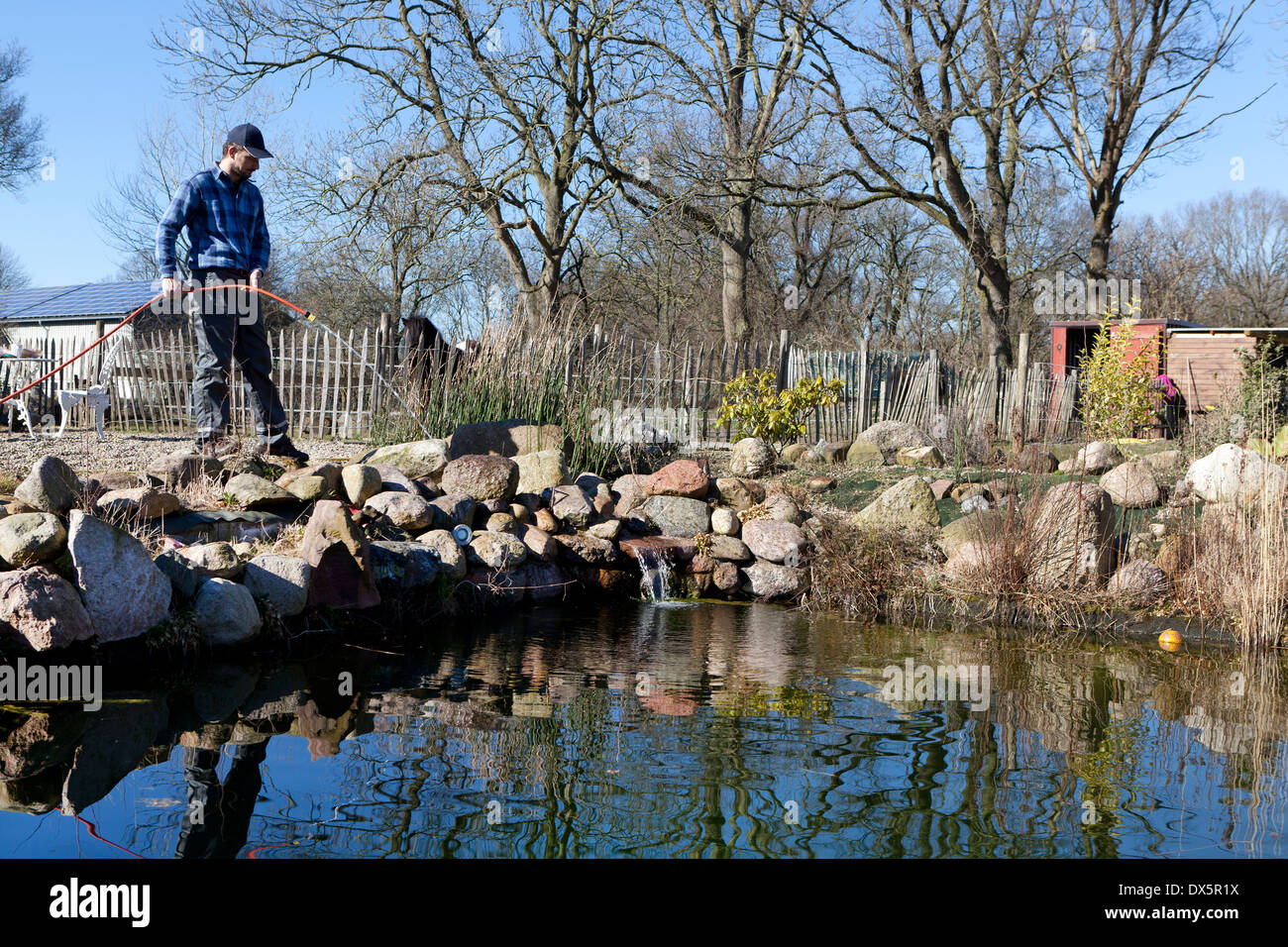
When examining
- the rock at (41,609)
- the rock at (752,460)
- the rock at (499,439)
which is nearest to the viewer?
the rock at (41,609)

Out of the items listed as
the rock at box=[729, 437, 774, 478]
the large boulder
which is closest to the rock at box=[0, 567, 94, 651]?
the large boulder

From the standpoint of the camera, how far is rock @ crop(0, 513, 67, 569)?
4281 millimetres

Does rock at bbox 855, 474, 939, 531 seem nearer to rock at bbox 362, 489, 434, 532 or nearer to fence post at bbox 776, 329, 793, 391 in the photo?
rock at bbox 362, 489, 434, 532

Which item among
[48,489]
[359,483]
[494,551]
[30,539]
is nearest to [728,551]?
[494,551]

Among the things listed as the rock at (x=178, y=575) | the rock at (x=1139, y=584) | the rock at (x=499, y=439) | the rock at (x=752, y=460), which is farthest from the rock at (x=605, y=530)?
the rock at (x=1139, y=584)

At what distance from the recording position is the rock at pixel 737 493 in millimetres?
7926

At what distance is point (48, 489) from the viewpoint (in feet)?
16.1

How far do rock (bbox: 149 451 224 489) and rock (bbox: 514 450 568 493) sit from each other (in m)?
2.07

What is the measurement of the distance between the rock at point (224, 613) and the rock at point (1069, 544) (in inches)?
170

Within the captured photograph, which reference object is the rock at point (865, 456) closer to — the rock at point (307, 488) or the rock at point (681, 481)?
the rock at point (681, 481)

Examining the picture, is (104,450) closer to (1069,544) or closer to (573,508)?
(573,508)

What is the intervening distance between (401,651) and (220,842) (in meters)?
2.47
